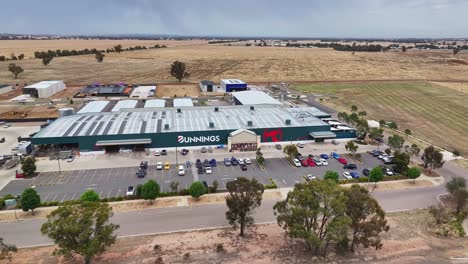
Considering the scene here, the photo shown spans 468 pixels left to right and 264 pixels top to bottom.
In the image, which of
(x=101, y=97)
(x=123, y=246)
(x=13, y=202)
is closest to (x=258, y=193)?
(x=123, y=246)

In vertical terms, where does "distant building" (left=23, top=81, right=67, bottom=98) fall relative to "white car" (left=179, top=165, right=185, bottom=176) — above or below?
above

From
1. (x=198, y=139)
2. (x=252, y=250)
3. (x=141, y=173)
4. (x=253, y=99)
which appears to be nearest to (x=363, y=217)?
(x=252, y=250)

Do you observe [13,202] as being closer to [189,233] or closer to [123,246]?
[123,246]

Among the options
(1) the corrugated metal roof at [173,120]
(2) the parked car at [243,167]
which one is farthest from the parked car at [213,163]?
(1) the corrugated metal roof at [173,120]

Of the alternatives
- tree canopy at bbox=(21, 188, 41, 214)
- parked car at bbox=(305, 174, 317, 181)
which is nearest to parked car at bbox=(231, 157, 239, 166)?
parked car at bbox=(305, 174, 317, 181)

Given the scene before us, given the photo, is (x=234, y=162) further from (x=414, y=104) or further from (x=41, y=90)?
(x=41, y=90)

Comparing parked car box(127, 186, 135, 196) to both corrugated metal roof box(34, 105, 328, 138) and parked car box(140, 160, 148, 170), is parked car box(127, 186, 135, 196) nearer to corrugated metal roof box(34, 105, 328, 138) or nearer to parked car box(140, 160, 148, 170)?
parked car box(140, 160, 148, 170)

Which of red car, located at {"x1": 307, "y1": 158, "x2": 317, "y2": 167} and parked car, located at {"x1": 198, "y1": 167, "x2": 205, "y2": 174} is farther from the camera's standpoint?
red car, located at {"x1": 307, "y1": 158, "x2": 317, "y2": 167}
